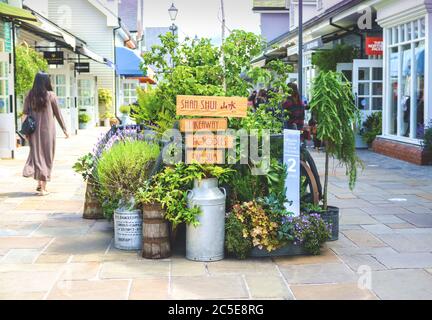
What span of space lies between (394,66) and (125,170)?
1022 cm

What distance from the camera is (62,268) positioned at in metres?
5.61

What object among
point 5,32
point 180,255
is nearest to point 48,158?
point 180,255

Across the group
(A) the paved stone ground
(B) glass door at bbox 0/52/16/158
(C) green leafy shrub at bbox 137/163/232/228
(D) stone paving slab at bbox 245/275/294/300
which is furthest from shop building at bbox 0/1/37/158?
(D) stone paving slab at bbox 245/275/294/300

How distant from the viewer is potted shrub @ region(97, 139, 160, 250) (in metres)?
6.17

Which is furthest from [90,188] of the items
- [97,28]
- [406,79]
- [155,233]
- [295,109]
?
[97,28]

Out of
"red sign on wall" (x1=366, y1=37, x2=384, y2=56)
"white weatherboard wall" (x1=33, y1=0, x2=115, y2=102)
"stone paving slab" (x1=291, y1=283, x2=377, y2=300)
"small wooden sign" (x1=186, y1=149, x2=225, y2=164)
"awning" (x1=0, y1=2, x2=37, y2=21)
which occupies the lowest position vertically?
"stone paving slab" (x1=291, y1=283, x2=377, y2=300)

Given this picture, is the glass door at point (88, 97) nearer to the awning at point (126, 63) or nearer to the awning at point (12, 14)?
the awning at point (126, 63)

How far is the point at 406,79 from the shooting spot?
14.4 metres

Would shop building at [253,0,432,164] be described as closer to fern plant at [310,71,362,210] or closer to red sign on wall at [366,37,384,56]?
red sign on wall at [366,37,384,56]

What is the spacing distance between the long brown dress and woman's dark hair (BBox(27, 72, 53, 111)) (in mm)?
55

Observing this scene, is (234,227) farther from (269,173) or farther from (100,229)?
(100,229)

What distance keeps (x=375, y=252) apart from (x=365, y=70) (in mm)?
11552

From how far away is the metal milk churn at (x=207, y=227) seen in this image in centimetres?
579

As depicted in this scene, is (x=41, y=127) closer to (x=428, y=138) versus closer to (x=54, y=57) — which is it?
(x=428, y=138)
